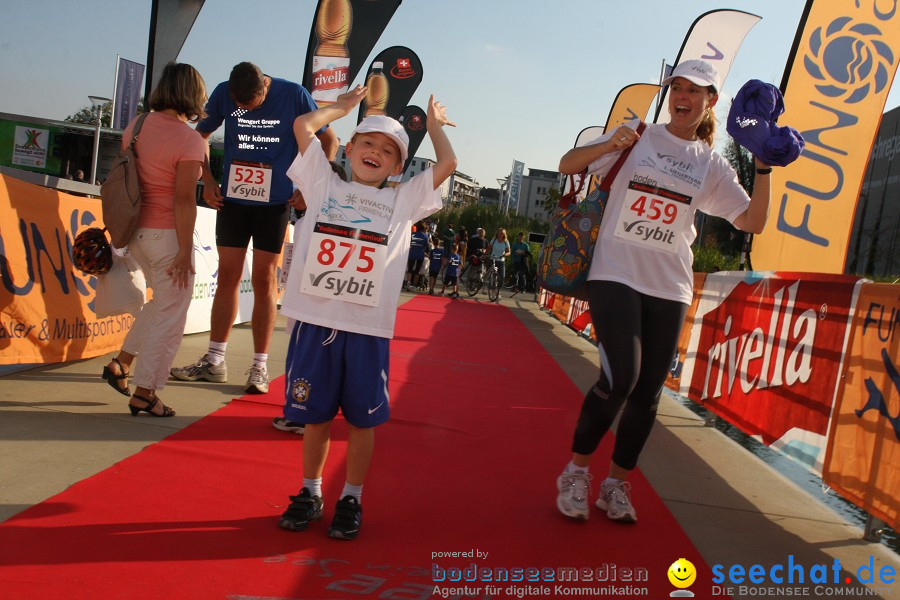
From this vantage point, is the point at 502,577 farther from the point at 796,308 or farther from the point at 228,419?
the point at 796,308

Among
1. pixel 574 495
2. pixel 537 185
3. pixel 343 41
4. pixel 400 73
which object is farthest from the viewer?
pixel 537 185

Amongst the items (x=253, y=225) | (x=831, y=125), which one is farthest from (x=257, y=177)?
(x=831, y=125)

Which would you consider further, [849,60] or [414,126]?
[414,126]

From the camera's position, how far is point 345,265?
3170 millimetres

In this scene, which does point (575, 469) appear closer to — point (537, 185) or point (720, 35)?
point (720, 35)

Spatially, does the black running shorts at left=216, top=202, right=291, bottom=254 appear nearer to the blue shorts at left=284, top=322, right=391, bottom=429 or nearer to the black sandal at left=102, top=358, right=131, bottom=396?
the black sandal at left=102, top=358, right=131, bottom=396

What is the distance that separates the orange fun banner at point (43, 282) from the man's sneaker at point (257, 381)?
4.25 feet

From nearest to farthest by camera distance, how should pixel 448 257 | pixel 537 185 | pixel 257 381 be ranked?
pixel 257 381
pixel 448 257
pixel 537 185

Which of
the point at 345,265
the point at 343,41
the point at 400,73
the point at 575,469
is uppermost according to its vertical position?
the point at 400,73

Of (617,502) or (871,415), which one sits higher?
(871,415)

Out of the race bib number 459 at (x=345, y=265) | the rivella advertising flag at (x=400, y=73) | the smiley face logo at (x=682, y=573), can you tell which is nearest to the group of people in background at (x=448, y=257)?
the rivella advertising flag at (x=400, y=73)

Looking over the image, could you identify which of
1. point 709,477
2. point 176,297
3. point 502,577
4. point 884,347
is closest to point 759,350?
point 709,477

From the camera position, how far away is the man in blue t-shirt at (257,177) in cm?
518

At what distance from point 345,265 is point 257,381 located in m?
2.49
